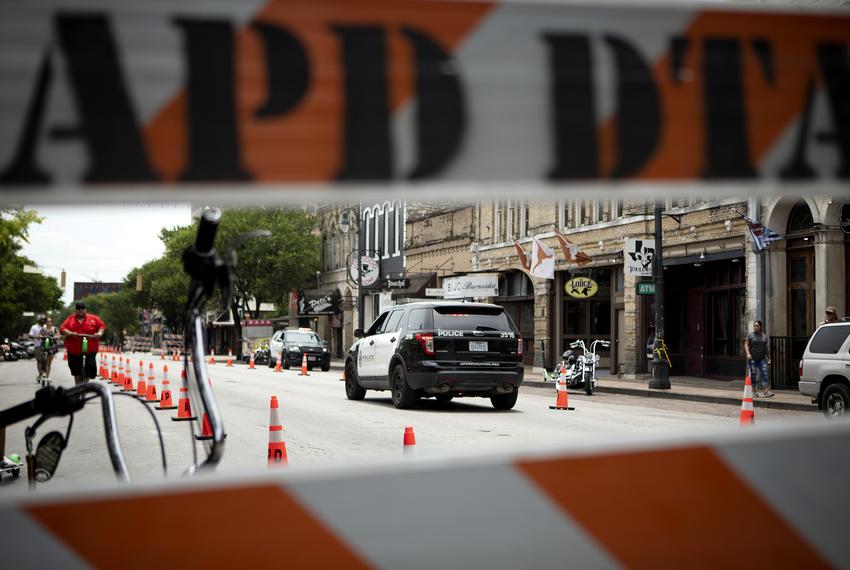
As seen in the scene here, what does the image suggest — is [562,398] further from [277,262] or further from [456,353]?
[277,262]

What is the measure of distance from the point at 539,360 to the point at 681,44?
35012 millimetres

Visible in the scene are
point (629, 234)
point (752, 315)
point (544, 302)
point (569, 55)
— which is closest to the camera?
point (569, 55)

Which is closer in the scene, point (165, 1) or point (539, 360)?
point (165, 1)

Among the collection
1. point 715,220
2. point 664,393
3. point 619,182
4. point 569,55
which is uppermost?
point 715,220

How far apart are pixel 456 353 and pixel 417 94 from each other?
46.5 ft

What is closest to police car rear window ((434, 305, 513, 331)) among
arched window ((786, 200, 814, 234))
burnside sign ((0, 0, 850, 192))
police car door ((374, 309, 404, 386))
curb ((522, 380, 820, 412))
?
police car door ((374, 309, 404, 386))

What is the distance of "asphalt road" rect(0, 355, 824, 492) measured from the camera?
411 inches

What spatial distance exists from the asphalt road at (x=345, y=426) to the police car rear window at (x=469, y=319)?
1484mm

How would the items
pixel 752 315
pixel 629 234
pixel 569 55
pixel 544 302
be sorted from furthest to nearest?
pixel 544 302, pixel 629 234, pixel 752 315, pixel 569 55

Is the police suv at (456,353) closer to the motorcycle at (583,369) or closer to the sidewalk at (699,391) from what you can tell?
the sidewalk at (699,391)

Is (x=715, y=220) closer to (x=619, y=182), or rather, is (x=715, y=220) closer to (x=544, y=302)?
(x=544, y=302)

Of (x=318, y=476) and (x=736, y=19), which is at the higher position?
(x=736, y=19)

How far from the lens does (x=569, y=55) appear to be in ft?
6.77

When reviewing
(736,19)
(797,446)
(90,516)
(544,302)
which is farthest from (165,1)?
(544,302)
